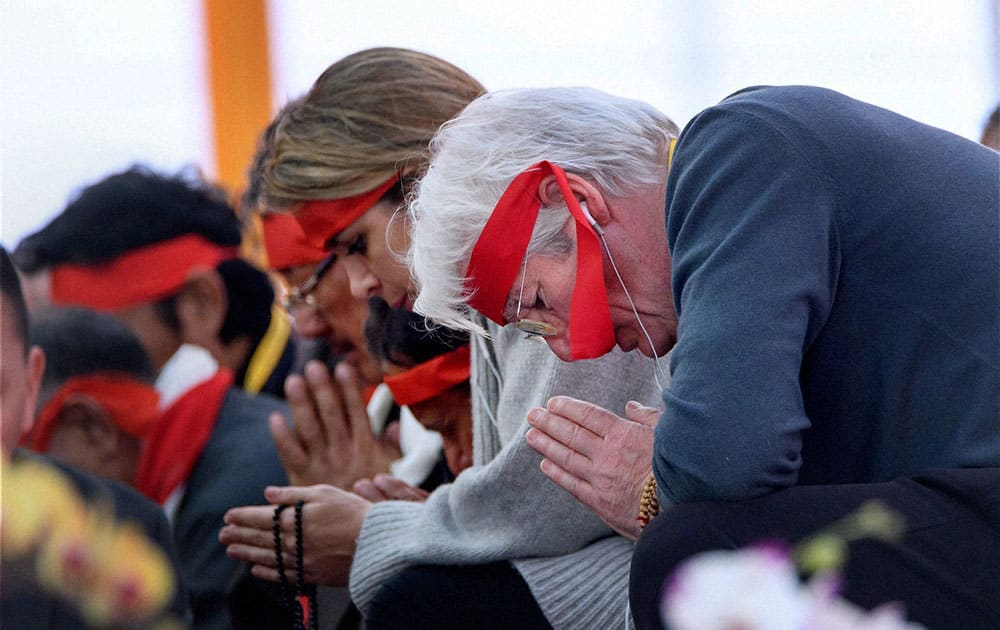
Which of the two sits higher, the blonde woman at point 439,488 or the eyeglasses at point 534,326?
the eyeglasses at point 534,326

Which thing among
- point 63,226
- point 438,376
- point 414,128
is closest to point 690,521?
point 438,376

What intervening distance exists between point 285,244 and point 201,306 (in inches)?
30.2

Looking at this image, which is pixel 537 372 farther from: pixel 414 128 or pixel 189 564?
pixel 189 564

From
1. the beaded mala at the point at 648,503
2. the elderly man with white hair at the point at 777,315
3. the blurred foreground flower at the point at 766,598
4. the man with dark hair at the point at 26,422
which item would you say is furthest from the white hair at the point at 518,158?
the blurred foreground flower at the point at 766,598

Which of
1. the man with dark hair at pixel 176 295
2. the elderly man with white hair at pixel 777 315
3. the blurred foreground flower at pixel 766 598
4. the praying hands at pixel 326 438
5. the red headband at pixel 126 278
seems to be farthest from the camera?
the red headband at pixel 126 278

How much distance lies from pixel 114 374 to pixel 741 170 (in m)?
1.88

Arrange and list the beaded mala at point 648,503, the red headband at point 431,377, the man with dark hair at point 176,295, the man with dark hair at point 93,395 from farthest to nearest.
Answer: the man with dark hair at point 176,295 < the man with dark hair at point 93,395 < the red headband at point 431,377 < the beaded mala at point 648,503

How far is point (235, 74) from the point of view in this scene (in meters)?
5.55

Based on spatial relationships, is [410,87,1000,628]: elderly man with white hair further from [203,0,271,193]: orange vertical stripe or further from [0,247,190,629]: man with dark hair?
[203,0,271,193]: orange vertical stripe

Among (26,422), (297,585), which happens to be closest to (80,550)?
(26,422)

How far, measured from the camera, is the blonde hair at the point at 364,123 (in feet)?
7.22

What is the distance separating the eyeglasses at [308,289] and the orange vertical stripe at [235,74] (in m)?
2.86

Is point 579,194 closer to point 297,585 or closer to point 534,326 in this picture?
point 534,326

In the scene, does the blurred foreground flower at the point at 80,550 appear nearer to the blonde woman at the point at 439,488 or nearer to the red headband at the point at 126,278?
the blonde woman at the point at 439,488
